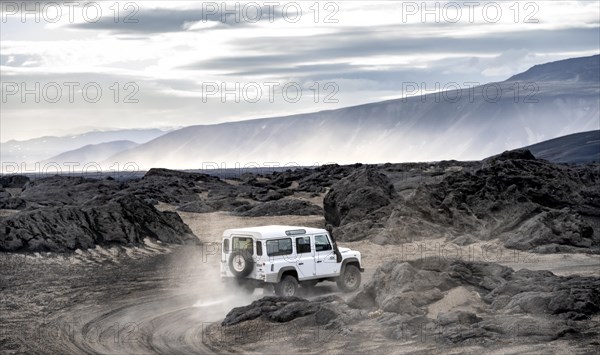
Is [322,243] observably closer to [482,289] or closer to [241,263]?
[241,263]

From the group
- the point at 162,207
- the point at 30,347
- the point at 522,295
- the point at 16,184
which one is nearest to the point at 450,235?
the point at 522,295

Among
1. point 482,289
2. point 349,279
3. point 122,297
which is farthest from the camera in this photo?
point 122,297

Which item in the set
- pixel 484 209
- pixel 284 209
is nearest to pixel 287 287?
pixel 484 209

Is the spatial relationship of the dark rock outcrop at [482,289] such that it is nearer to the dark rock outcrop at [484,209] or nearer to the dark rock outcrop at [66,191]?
the dark rock outcrop at [484,209]

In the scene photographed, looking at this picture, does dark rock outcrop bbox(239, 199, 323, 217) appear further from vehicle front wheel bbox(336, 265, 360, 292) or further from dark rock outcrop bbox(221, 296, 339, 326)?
dark rock outcrop bbox(221, 296, 339, 326)

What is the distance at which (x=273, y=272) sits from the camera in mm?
28000

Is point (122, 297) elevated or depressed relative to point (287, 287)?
depressed

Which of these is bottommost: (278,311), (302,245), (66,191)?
(278,311)

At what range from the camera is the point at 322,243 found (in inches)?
1172

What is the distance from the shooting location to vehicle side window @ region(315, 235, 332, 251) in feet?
97.0

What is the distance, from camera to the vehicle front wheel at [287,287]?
92.6ft

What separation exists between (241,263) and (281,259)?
141 centimetres

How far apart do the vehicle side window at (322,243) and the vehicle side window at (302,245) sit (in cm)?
42

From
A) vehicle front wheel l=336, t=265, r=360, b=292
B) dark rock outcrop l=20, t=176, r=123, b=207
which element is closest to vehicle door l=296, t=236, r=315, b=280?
vehicle front wheel l=336, t=265, r=360, b=292
